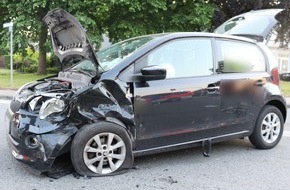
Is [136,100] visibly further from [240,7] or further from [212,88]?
[240,7]

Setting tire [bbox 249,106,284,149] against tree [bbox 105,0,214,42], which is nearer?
tire [bbox 249,106,284,149]

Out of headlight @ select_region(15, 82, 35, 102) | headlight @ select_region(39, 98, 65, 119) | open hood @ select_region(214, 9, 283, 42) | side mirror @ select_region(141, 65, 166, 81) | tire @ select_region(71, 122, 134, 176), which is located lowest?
tire @ select_region(71, 122, 134, 176)

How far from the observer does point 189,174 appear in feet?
14.4

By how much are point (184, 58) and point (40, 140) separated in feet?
6.49

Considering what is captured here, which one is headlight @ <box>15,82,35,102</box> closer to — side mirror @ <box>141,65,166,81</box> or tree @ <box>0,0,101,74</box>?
side mirror @ <box>141,65,166,81</box>

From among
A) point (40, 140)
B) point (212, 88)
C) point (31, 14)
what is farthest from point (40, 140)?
point (31, 14)

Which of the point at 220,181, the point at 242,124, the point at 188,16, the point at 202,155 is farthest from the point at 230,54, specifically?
the point at 188,16

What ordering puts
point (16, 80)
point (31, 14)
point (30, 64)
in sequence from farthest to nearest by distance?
point (30, 64)
point (31, 14)
point (16, 80)

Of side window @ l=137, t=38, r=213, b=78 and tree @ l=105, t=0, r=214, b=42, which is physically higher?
tree @ l=105, t=0, r=214, b=42

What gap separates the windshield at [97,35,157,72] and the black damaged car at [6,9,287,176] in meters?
0.03

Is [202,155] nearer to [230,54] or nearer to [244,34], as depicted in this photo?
[230,54]

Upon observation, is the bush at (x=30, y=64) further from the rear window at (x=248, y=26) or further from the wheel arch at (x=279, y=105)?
the wheel arch at (x=279, y=105)

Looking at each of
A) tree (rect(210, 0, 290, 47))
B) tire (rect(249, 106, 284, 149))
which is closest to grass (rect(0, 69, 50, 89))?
tree (rect(210, 0, 290, 47))

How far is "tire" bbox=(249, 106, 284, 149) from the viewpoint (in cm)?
538
